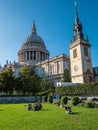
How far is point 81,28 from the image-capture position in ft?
252

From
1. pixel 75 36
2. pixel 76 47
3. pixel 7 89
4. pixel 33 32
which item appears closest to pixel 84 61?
pixel 76 47

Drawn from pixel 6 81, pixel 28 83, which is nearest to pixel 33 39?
pixel 28 83

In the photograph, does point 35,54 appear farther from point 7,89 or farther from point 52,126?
point 52,126

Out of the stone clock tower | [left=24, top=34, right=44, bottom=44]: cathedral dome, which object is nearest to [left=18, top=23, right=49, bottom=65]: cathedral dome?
[left=24, top=34, right=44, bottom=44]: cathedral dome

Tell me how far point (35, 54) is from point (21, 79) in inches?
2602

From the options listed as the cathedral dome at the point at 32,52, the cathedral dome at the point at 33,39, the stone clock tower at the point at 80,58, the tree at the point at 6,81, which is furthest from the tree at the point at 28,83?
the cathedral dome at the point at 33,39

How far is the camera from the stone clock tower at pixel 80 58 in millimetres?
69562

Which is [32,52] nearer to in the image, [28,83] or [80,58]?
[80,58]

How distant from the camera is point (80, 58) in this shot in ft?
234

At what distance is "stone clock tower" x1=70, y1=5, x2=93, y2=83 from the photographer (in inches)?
2739

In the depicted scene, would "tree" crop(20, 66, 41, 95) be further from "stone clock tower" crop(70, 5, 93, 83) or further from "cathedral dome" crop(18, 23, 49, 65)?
"cathedral dome" crop(18, 23, 49, 65)

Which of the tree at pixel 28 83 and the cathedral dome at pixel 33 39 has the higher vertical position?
the cathedral dome at pixel 33 39

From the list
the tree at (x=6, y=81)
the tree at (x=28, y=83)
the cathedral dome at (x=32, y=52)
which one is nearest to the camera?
the tree at (x=6, y=81)

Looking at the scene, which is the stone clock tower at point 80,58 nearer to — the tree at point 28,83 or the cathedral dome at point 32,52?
the tree at point 28,83
